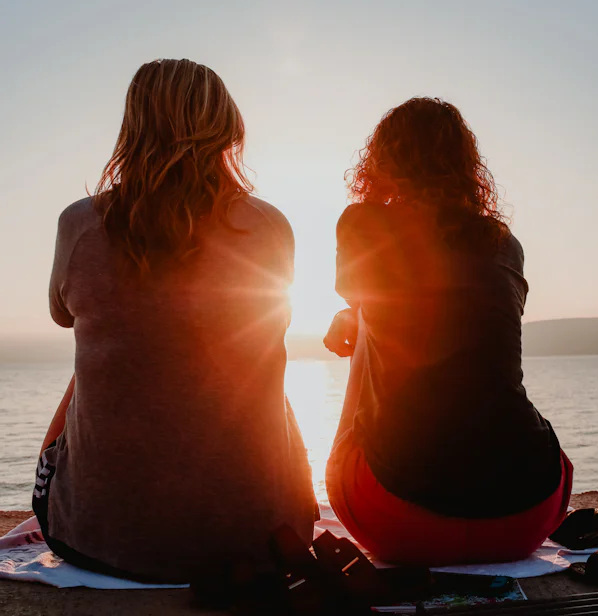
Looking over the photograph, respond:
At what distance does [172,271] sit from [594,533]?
1883 mm

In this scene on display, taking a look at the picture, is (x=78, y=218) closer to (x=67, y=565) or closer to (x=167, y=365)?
(x=167, y=365)

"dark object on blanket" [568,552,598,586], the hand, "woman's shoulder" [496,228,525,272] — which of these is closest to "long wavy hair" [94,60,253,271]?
the hand

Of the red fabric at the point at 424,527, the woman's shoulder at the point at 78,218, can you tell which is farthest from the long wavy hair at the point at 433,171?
the woman's shoulder at the point at 78,218

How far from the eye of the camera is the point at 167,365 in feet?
6.54

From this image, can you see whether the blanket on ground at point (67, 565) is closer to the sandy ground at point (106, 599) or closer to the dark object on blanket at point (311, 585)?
the sandy ground at point (106, 599)

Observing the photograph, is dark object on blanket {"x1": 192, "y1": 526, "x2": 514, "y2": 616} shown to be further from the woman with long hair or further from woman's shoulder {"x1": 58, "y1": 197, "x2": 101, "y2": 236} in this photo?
woman's shoulder {"x1": 58, "y1": 197, "x2": 101, "y2": 236}

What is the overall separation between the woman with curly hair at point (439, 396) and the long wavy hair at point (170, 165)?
0.53 meters

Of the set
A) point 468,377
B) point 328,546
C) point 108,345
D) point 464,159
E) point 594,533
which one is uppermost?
point 464,159

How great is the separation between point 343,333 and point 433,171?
2.30ft

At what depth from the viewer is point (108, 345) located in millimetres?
2002

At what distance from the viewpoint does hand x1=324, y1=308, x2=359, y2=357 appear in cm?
253

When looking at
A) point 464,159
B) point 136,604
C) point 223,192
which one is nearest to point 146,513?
point 136,604

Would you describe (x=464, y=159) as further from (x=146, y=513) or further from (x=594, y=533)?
(x=146, y=513)

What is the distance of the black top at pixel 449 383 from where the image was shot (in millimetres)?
2113
